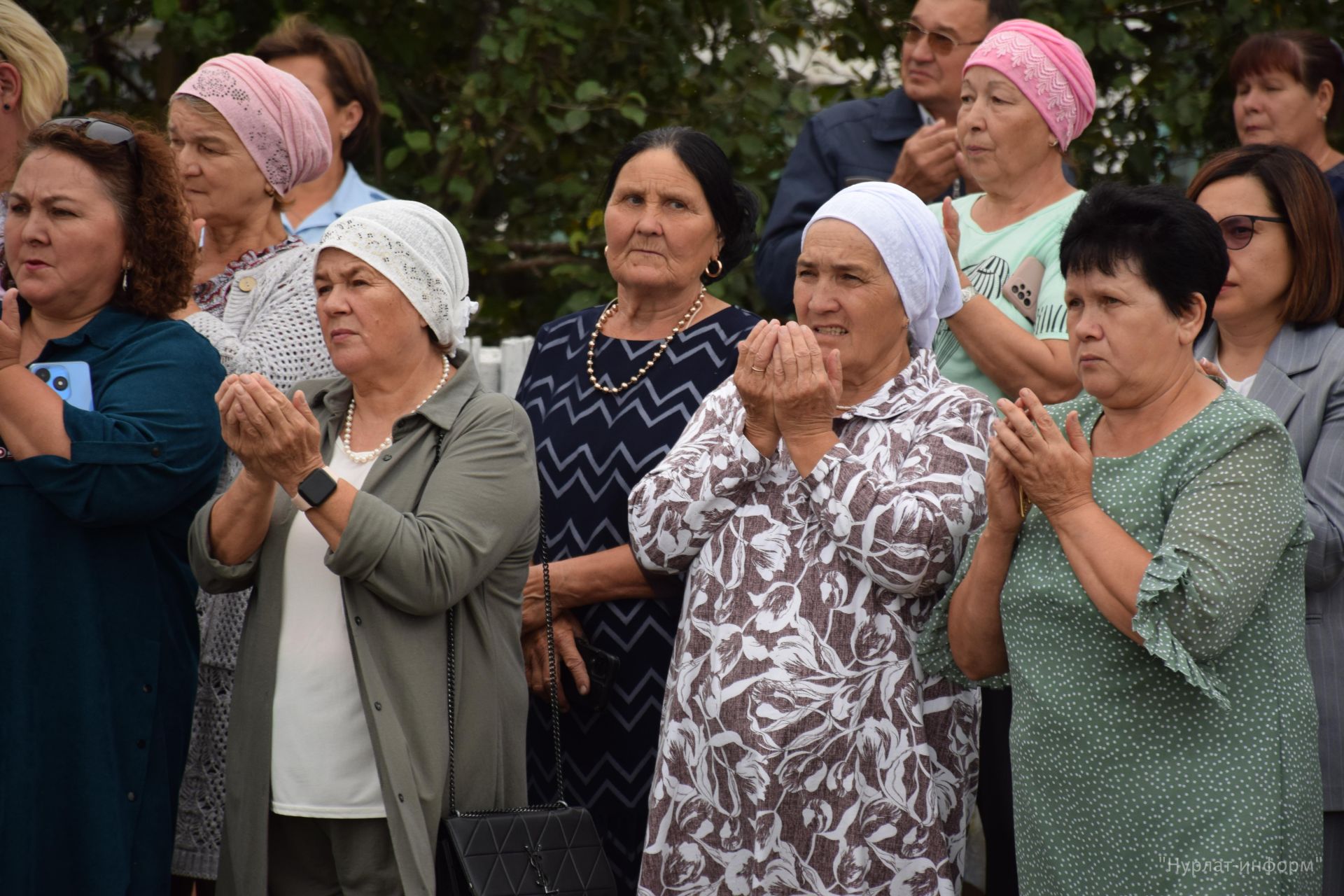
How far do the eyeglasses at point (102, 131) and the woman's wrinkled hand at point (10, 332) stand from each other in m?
0.43

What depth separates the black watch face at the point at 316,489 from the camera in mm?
3076

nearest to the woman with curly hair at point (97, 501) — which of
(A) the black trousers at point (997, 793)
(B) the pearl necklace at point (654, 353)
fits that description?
(B) the pearl necklace at point (654, 353)

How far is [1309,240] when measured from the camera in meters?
3.41

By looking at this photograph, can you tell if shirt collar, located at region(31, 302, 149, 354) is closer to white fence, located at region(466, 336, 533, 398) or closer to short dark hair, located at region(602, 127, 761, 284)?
short dark hair, located at region(602, 127, 761, 284)

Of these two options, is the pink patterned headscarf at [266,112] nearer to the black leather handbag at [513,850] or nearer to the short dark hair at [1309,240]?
the black leather handbag at [513,850]

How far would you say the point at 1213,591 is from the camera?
8.83ft

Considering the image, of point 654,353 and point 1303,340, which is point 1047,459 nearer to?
point 1303,340

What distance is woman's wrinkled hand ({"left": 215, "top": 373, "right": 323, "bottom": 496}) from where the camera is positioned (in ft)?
10.0

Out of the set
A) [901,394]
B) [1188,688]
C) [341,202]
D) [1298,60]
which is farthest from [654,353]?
[1298,60]

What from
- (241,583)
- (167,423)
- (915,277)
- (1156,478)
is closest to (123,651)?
(241,583)

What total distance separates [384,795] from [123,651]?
71 cm

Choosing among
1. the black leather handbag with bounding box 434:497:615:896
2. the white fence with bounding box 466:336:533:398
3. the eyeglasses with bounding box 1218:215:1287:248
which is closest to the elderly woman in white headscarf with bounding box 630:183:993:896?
the black leather handbag with bounding box 434:497:615:896

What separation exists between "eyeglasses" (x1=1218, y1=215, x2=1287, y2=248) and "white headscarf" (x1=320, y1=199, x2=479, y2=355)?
1.76 metres

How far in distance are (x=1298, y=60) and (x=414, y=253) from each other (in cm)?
316
